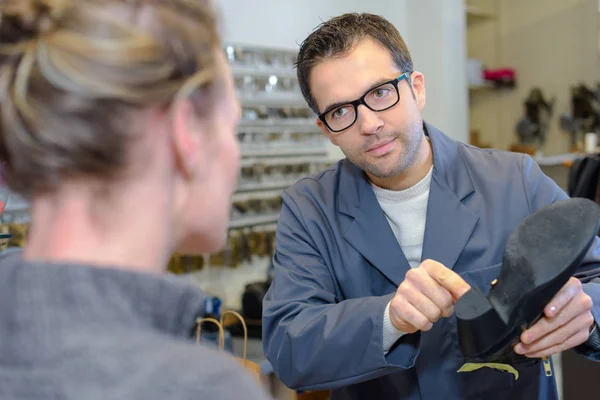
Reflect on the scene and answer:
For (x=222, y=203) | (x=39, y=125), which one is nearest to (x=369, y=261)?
(x=222, y=203)

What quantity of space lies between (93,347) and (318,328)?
0.77m

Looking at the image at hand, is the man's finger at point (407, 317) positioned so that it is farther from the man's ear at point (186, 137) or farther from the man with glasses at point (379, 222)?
the man's ear at point (186, 137)

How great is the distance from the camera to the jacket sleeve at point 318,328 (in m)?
1.18

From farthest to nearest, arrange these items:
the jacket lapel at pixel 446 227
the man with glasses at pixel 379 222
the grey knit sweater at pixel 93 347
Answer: the jacket lapel at pixel 446 227 < the man with glasses at pixel 379 222 < the grey knit sweater at pixel 93 347

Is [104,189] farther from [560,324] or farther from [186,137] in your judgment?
[560,324]

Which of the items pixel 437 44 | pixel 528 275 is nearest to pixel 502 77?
pixel 437 44

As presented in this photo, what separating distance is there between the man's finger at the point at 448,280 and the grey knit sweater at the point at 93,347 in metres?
0.56

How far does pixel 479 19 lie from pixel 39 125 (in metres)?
5.43

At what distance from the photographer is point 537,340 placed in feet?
3.53

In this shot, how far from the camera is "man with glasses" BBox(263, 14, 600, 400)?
1.29m

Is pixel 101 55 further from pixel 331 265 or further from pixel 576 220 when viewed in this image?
pixel 331 265

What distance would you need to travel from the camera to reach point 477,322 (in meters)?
0.95

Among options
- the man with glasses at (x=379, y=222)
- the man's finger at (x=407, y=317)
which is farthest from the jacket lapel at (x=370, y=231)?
the man's finger at (x=407, y=317)

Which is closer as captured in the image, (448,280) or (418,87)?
(448,280)
